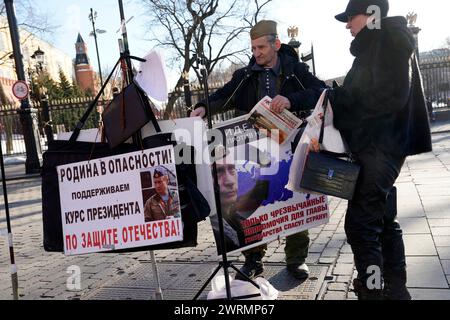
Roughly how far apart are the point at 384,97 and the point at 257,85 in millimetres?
1333

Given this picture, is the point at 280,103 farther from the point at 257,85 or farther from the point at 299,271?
the point at 299,271

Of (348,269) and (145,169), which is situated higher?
(145,169)

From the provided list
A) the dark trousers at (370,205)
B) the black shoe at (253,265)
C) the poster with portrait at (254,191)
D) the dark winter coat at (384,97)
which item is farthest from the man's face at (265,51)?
the black shoe at (253,265)

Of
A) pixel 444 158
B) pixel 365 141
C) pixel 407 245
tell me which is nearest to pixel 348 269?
pixel 407 245

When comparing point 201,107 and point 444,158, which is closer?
point 201,107

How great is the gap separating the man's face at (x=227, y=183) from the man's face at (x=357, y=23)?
126 cm

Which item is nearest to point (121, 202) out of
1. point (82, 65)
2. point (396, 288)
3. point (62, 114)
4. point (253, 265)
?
point (253, 265)

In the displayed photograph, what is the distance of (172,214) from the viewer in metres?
2.54

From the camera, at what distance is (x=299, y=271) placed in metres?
3.46

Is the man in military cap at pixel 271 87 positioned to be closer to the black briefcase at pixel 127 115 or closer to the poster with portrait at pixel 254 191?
the poster with portrait at pixel 254 191

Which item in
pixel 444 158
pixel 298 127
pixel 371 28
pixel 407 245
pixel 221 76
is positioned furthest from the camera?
pixel 221 76

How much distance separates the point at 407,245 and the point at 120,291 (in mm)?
2631

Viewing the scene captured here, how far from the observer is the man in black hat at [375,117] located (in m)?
2.41
